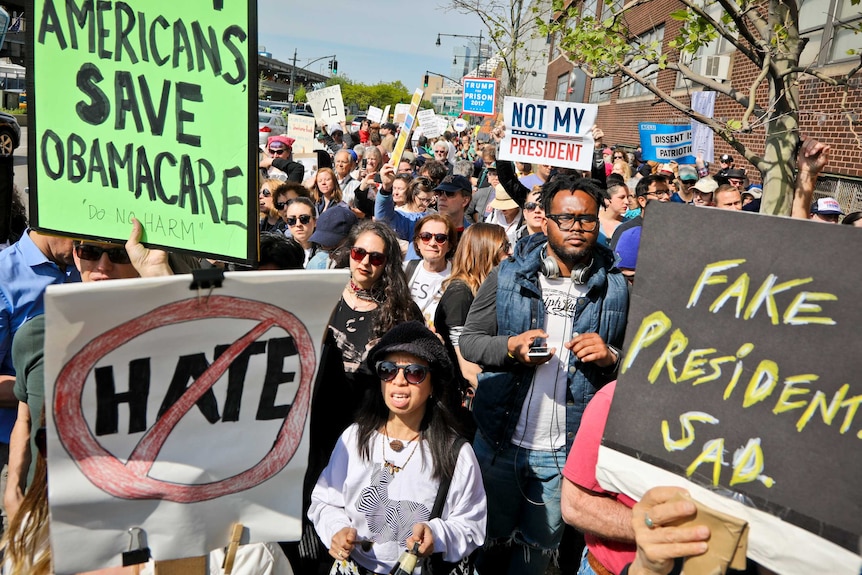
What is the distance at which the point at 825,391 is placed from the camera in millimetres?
1368

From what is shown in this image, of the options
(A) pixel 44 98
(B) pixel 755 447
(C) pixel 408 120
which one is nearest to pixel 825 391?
(B) pixel 755 447

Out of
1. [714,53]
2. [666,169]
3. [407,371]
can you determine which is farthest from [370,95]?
[407,371]

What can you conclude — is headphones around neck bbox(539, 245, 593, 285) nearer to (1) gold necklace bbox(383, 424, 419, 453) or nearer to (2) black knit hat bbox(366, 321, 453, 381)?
(2) black knit hat bbox(366, 321, 453, 381)

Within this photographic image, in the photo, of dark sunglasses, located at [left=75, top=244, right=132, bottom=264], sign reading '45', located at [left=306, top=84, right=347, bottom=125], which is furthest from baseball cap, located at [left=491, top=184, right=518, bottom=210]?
sign reading '45', located at [left=306, top=84, right=347, bottom=125]

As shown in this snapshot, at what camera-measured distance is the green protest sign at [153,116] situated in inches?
73.9

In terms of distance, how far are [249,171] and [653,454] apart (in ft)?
4.17

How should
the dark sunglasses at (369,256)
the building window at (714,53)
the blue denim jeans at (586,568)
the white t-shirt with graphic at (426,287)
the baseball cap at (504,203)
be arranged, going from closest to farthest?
the blue denim jeans at (586,568) < the dark sunglasses at (369,256) < the white t-shirt with graphic at (426,287) < the baseball cap at (504,203) < the building window at (714,53)

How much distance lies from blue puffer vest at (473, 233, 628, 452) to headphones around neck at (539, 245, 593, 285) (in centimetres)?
3

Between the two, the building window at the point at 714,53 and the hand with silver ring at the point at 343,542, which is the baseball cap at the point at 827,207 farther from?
the building window at the point at 714,53

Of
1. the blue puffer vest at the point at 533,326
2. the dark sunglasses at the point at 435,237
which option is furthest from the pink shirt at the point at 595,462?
the dark sunglasses at the point at 435,237

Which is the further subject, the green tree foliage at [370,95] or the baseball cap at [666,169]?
the green tree foliage at [370,95]

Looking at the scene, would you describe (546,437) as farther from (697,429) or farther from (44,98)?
(44,98)

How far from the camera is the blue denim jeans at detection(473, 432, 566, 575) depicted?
9.39 feet

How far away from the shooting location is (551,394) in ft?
9.33
